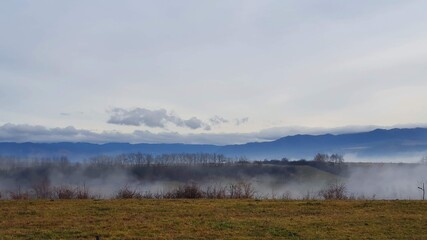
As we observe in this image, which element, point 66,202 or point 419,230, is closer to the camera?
point 419,230

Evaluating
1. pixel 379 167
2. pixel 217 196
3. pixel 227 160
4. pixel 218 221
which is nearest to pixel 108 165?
pixel 227 160

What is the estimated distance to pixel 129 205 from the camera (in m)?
22.8

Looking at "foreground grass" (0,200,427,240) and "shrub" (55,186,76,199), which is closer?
"foreground grass" (0,200,427,240)

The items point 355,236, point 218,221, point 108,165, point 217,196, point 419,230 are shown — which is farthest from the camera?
point 108,165

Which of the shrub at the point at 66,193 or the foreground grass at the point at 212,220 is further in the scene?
the shrub at the point at 66,193

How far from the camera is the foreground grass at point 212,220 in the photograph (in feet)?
51.1

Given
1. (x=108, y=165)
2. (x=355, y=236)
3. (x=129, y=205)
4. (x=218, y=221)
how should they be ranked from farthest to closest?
(x=108, y=165) → (x=129, y=205) → (x=218, y=221) → (x=355, y=236)

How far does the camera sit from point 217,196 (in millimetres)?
29391

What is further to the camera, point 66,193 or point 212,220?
point 66,193

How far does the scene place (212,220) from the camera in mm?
18219

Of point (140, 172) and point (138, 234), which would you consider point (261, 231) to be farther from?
point (140, 172)

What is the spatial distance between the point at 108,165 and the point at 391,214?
113378 mm

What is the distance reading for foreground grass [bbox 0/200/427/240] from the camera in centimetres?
1556

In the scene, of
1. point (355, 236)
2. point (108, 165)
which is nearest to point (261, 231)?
point (355, 236)
